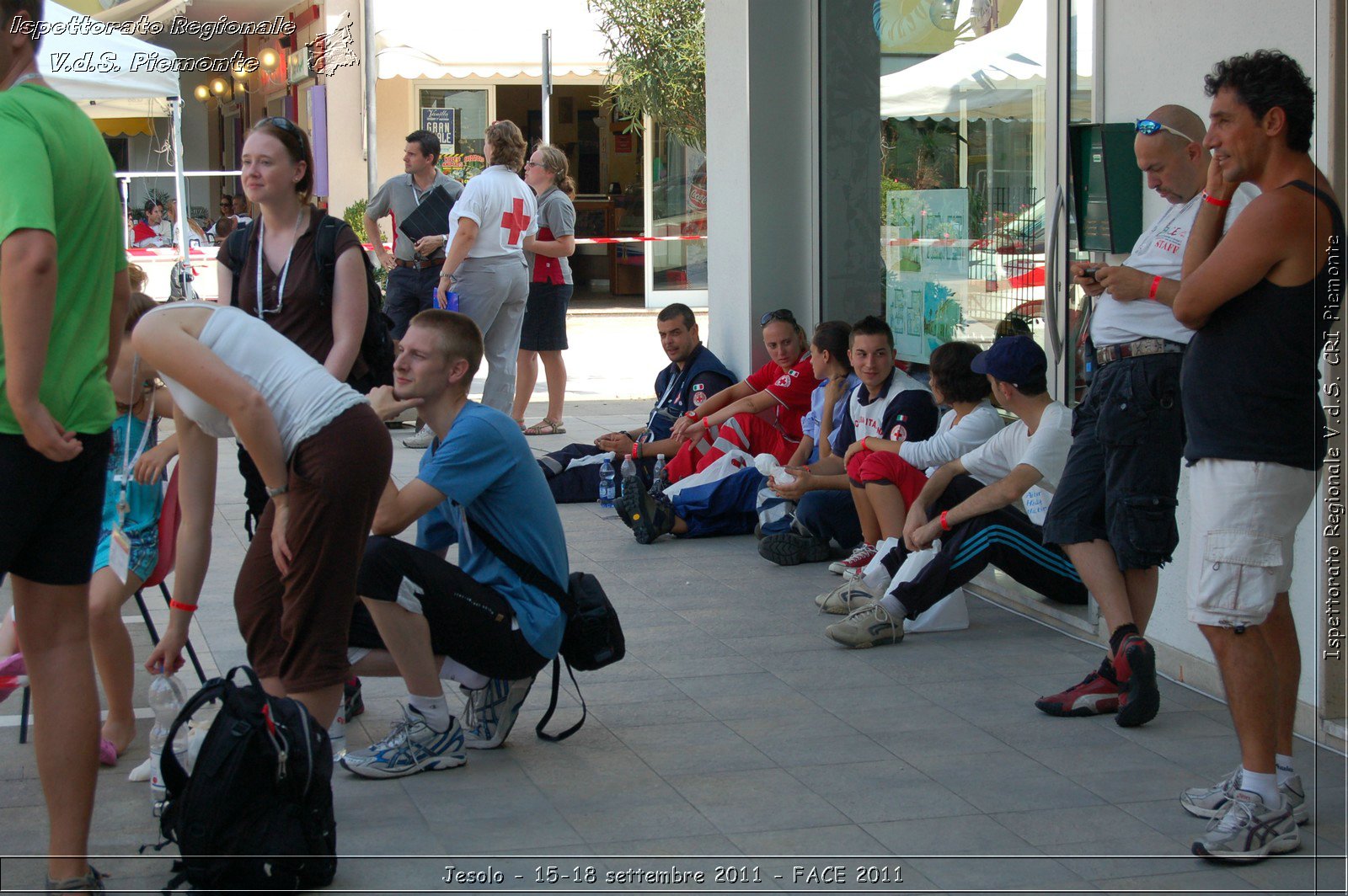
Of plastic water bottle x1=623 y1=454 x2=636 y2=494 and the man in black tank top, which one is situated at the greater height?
the man in black tank top

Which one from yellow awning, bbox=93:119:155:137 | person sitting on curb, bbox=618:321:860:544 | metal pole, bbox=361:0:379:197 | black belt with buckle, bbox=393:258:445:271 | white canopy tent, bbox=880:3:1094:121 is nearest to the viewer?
white canopy tent, bbox=880:3:1094:121

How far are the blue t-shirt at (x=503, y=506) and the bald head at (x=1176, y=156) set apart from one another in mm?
2074

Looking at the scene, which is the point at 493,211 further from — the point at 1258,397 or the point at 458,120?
the point at 458,120

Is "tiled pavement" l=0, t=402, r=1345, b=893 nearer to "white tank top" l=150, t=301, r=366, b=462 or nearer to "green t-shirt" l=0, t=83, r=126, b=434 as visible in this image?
"white tank top" l=150, t=301, r=366, b=462

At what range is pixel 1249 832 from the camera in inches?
132

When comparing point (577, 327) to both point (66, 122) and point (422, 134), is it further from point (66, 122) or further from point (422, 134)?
point (66, 122)

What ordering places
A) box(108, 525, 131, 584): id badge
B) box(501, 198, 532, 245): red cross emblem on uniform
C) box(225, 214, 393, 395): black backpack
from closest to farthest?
box(108, 525, 131, 584): id badge
box(225, 214, 393, 395): black backpack
box(501, 198, 532, 245): red cross emblem on uniform

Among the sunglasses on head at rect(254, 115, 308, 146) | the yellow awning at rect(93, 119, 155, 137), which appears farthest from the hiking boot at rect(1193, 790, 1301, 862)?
the yellow awning at rect(93, 119, 155, 137)

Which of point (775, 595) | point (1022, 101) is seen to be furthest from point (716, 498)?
point (1022, 101)

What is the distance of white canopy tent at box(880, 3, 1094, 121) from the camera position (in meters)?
5.84

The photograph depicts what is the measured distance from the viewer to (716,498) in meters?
7.38

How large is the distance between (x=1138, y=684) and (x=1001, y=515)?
1.10 meters

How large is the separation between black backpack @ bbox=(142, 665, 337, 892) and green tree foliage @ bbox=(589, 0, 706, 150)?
1613cm

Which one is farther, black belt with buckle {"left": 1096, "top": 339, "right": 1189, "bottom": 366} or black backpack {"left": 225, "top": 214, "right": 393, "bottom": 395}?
black backpack {"left": 225, "top": 214, "right": 393, "bottom": 395}
